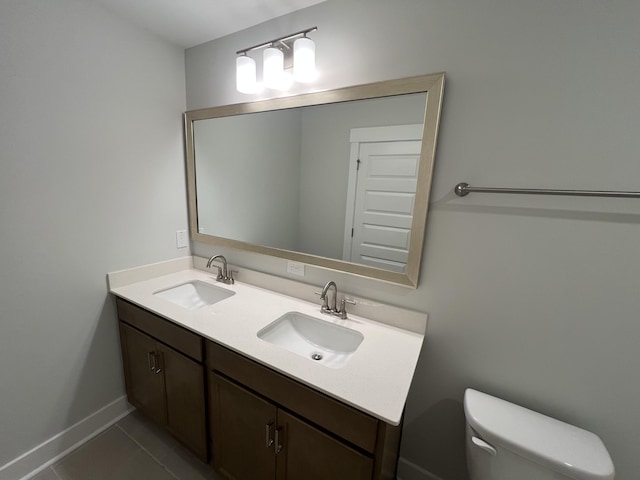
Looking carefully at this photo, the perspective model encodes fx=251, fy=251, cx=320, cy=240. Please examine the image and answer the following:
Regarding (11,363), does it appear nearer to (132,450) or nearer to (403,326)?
(132,450)

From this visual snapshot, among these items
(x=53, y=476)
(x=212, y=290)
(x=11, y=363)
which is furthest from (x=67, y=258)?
(x=53, y=476)

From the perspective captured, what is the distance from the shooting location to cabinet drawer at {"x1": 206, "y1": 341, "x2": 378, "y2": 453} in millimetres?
794

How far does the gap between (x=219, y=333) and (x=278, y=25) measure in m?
1.57

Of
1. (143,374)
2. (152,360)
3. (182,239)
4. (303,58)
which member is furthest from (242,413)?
(303,58)

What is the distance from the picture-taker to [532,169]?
0.92 metres

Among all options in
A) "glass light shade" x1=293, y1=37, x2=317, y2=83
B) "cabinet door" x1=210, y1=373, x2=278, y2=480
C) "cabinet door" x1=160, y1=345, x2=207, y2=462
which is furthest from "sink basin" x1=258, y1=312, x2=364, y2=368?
"glass light shade" x1=293, y1=37, x2=317, y2=83

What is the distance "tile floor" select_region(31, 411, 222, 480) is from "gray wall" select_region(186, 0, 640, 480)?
4.51ft

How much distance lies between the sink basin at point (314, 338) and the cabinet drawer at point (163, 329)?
12.6 inches

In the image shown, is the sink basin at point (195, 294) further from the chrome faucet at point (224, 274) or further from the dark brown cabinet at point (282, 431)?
the dark brown cabinet at point (282, 431)

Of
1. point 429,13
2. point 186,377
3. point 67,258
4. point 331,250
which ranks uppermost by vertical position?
point 429,13

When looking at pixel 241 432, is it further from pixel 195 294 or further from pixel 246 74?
pixel 246 74

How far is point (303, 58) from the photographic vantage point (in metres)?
1.17

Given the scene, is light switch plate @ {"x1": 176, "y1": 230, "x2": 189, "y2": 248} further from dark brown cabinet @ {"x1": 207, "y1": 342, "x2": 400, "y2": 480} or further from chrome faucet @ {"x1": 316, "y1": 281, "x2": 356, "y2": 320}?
chrome faucet @ {"x1": 316, "y1": 281, "x2": 356, "y2": 320}

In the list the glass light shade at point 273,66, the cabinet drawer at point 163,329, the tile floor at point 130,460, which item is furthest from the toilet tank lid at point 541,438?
the glass light shade at point 273,66
